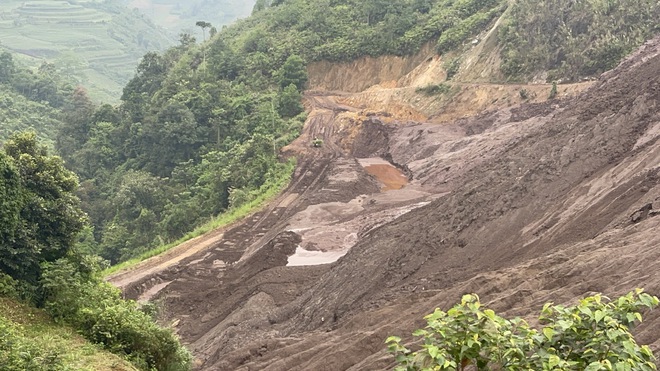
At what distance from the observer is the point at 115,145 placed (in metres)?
55.1

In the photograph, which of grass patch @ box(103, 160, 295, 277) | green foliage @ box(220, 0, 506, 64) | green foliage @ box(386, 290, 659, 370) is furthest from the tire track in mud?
green foliage @ box(386, 290, 659, 370)

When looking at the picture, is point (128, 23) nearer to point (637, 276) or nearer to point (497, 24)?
point (497, 24)

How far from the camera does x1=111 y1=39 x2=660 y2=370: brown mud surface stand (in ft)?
48.9

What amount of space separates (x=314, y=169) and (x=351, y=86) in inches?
753

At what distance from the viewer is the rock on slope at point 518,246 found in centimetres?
1423

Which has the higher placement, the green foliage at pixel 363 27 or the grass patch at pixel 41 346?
the green foliage at pixel 363 27

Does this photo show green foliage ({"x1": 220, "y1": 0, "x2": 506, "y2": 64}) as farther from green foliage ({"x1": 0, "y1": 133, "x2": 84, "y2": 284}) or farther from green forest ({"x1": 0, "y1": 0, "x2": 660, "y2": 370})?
green foliage ({"x1": 0, "y1": 133, "x2": 84, "y2": 284})

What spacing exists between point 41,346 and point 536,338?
990 centimetres

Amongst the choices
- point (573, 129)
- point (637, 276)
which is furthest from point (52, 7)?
point (637, 276)

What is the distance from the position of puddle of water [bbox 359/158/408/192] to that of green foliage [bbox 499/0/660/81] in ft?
37.7

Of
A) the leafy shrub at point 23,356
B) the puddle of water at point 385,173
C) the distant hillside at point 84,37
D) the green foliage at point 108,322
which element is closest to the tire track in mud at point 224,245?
the puddle of water at point 385,173

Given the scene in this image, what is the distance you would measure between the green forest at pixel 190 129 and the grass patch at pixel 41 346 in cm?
47

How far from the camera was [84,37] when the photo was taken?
14712cm

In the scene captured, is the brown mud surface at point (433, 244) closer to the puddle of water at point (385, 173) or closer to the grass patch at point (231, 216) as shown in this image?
the puddle of water at point (385, 173)
